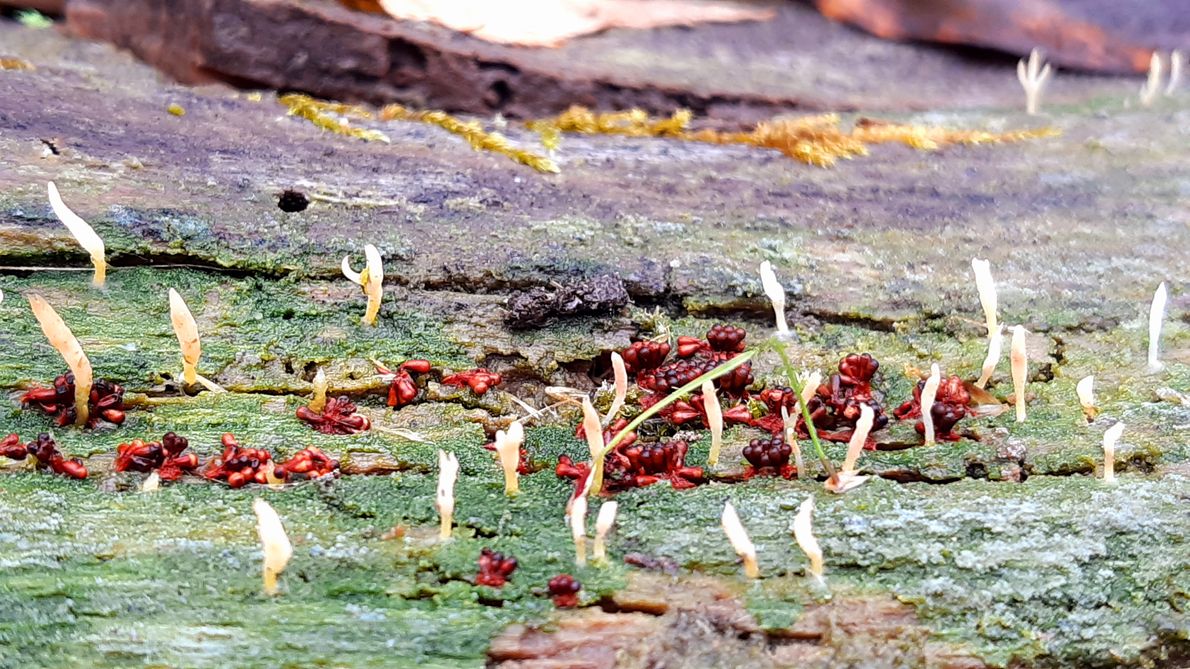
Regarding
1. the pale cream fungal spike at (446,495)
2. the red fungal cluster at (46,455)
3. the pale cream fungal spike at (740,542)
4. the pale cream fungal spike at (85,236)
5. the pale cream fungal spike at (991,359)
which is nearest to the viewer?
the pale cream fungal spike at (740,542)

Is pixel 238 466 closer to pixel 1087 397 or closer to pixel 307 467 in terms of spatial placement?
pixel 307 467

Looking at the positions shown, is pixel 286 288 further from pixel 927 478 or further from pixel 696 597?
pixel 927 478

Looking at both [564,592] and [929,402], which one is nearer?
[564,592]

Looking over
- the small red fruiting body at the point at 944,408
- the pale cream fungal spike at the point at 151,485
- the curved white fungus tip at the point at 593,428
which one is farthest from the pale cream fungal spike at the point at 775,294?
the pale cream fungal spike at the point at 151,485

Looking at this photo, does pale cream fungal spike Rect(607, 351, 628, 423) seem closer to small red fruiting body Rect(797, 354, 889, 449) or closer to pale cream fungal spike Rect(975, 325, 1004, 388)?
small red fruiting body Rect(797, 354, 889, 449)

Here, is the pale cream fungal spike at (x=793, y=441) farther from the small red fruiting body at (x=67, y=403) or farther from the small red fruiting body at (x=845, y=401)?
→ the small red fruiting body at (x=67, y=403)

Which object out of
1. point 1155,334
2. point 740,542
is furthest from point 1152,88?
point 740,542
